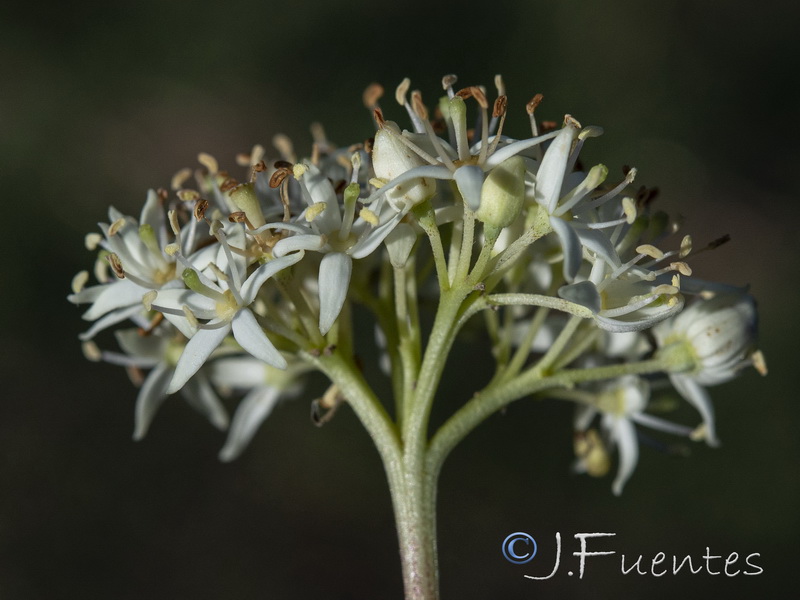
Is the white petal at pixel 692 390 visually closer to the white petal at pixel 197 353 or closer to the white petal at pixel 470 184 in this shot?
the white petal at pixel 470 184

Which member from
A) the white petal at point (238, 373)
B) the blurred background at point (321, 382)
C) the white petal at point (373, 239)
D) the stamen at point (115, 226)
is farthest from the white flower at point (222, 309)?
the blurred background at point (321, 382)

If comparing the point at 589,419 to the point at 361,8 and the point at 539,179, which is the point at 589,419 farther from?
the point at 361,8

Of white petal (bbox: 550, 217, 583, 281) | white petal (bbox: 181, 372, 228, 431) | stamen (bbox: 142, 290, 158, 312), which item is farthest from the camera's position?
white petal (bbox: 181, 372, 228, 431)

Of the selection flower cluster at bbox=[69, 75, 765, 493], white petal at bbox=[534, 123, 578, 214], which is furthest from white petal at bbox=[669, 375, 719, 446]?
white petal at bbox=[534, 123, 578, 214]

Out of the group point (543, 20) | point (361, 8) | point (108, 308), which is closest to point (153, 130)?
point (361, 8)

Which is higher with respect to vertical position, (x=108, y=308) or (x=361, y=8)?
(x=361, y=8)

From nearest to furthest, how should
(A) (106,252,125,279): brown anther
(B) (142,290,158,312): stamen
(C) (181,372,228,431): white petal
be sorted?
(B) (142,290,158,312): stamen < (A) (106,252,125,279): brown anther < (C) (181,372,228,431): white petal

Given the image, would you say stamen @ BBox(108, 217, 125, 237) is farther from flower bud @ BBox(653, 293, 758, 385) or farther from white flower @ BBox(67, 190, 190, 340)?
flower bud @ BBox(653, 293, 758, 385)
